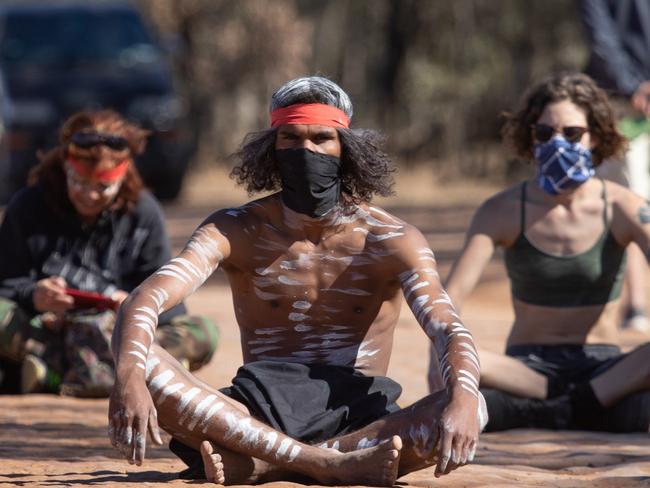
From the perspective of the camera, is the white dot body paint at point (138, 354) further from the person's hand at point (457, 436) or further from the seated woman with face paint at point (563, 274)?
the seated woman with face paint at point (563, 274)

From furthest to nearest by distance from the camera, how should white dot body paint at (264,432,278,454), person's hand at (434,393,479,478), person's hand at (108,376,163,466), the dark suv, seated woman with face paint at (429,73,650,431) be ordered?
the dark suv < seated woman with face paint at (429,73,650,431) < white dot body paint at (264,432,278,454) < person's hand at (434,393,479,478) < person's hand at (108,376,163,466)

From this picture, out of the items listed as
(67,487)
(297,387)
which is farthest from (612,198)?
(67,487)

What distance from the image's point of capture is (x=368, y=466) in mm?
4148

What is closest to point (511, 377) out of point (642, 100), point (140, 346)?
point (140, 346)

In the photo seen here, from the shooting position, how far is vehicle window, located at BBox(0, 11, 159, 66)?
16797 millimetres

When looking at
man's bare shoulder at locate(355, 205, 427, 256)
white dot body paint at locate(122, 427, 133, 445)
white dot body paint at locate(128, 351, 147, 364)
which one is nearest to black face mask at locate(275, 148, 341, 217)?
man's bare shoulder at locate(355, 205, 427, 256)

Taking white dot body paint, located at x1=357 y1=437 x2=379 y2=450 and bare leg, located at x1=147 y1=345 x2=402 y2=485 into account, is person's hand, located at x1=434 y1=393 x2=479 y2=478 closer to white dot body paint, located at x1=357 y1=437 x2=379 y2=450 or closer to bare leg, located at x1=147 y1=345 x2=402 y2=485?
bare leg, located at x1=147 y1=345 x2=402 y2=485

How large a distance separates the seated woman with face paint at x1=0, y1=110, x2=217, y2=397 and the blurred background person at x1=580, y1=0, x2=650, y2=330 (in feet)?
8.69

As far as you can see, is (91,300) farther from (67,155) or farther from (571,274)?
(571,274)

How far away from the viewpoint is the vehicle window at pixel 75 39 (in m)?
16.8

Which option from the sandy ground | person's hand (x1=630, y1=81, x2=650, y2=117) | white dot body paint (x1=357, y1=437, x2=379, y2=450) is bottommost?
the sandy ground

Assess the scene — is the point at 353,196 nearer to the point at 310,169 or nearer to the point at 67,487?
the point at 310,169

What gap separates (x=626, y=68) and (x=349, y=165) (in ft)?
14.2

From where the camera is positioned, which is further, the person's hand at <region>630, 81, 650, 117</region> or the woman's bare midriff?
the person's hand at <region>630, 81, 650, 117</region>
